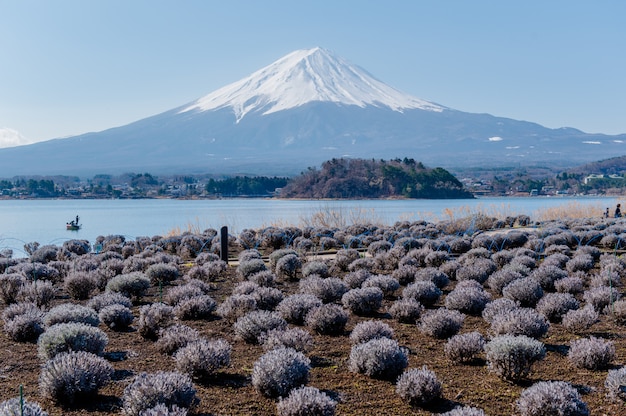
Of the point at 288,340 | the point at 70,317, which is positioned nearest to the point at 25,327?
the point at 70,317

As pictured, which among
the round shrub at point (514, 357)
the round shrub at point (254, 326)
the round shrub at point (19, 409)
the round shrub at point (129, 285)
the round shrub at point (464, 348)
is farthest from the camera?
the round shrub at point (129, 285)

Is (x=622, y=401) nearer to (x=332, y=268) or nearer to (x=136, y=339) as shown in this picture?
(x=136, y=339)

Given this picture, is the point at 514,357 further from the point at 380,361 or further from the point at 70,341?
the point at 70,341

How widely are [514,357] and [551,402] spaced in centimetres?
93

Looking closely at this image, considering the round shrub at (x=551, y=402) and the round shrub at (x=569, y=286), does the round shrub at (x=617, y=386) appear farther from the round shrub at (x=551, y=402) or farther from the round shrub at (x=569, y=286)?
the round shrub at (x=569, y=286)

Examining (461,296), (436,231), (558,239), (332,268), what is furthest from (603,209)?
(461,296)

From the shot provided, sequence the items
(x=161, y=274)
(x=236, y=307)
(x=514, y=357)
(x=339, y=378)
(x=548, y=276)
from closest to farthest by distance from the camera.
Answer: (x=514, y=357)
(x=339, y=378)
(x=236, y=307)
(x=548, y=276)
(x=161, y=274)

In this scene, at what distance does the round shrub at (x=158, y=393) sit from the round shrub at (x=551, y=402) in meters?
2.27

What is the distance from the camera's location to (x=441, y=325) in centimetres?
673

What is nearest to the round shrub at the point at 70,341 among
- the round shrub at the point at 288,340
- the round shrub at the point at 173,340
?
the round shrub at the point at 173,340

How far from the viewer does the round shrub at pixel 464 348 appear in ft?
19.0

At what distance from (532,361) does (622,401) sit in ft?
2.54

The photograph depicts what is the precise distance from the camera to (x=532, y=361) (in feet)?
17.7

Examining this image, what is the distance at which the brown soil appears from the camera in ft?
15.4
